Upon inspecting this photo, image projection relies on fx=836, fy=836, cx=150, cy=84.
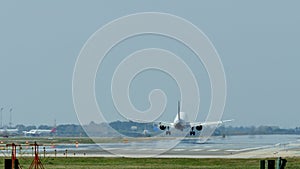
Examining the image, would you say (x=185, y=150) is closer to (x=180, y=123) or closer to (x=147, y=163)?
(x=147, y=163)

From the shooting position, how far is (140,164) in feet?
207

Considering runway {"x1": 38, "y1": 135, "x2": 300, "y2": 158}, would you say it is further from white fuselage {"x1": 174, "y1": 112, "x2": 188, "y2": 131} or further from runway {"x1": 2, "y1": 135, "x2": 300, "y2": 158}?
white fuselage {"x1": 174, "y1": 112, "x2": 188, "y2": 131}

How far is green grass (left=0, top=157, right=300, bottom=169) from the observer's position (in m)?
59.8

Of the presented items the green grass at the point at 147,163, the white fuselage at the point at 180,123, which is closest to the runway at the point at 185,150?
the green grass at the point at 147,163

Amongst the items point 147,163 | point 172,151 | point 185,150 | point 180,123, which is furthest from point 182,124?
point 147,163

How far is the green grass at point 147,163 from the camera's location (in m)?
59.8

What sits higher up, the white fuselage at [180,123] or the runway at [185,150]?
the white fuselage at [180,123]

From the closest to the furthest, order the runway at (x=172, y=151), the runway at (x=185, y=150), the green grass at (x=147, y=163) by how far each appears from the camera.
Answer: the green grass at (x=147, y=163), the runway at (x=172, y=151), the runway at (x=185, y=150)

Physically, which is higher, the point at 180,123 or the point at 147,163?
the point at 180,123

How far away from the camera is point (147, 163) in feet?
212

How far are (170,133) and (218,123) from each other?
34.2 feet

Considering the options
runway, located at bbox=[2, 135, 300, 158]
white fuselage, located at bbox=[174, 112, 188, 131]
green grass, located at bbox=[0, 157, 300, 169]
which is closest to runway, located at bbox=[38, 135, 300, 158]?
runway, located at bbox=[2, 135, 300, 158]

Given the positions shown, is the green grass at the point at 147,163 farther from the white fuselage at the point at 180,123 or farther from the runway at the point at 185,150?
the white fuselage at the point at 180,123

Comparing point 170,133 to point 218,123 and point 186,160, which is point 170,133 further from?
point 186,160
